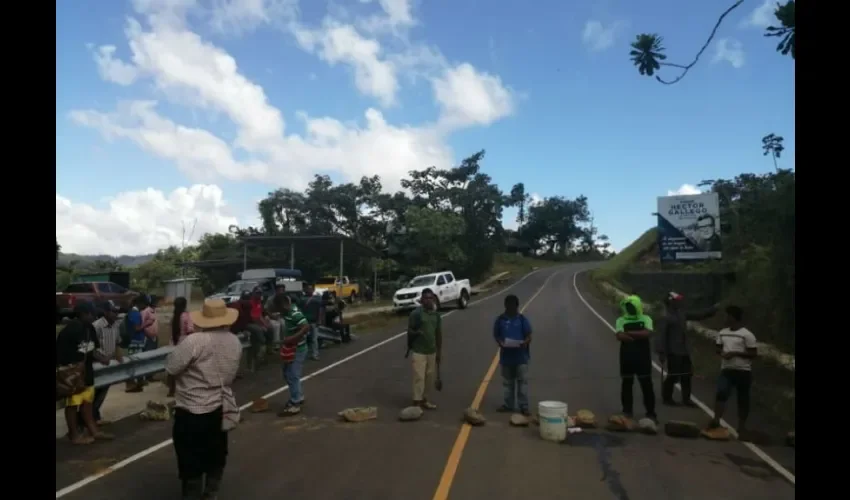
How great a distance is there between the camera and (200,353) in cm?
497

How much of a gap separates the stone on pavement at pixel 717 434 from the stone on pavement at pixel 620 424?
85 cm

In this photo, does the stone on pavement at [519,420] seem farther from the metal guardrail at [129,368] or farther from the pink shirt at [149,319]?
the pink shirt at [149,319]

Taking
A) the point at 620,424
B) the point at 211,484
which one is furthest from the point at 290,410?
the point at 620,424

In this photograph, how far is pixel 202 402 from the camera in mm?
4938

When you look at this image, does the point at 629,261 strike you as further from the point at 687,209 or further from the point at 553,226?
the point at 553,226

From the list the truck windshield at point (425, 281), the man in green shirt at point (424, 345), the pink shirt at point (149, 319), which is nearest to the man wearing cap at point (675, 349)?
the man in green shirt at point (424, 345)

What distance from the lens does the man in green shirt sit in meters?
9.55

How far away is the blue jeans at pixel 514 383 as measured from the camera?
914cm

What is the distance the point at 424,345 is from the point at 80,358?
4612 mm
